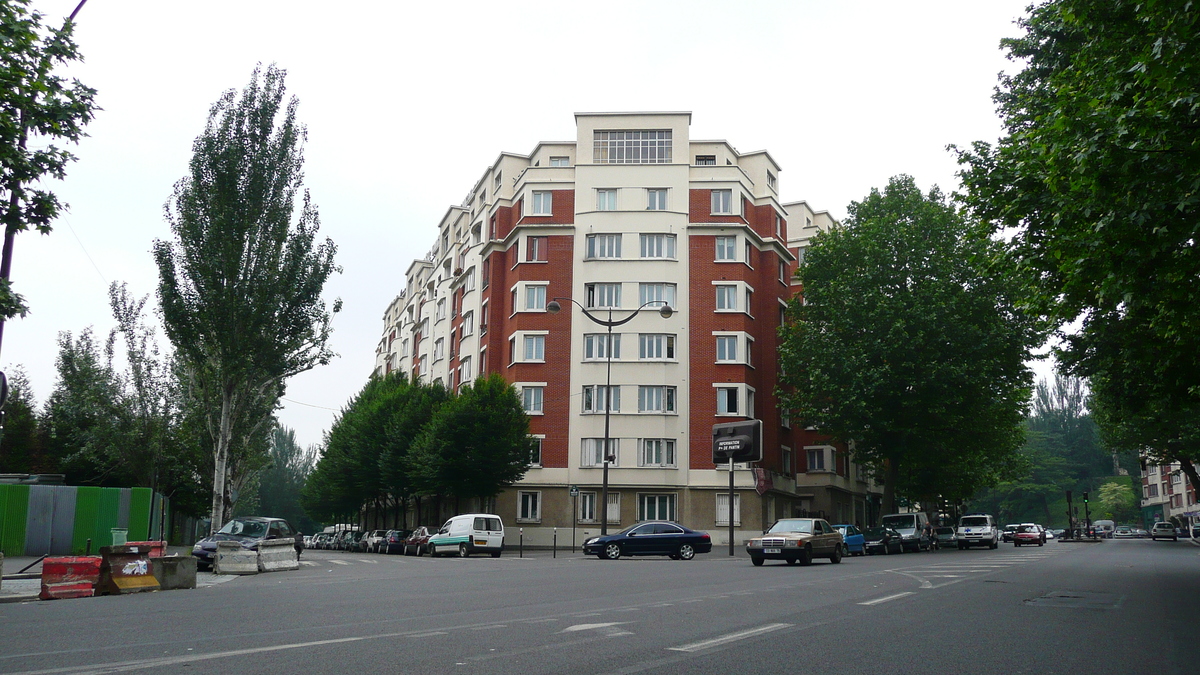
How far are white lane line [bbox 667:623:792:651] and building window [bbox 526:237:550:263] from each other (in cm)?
4505

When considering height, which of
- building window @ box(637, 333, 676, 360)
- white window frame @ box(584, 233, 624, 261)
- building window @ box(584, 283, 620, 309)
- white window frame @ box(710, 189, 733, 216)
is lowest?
building window @ box(637, 333, 676, 360)

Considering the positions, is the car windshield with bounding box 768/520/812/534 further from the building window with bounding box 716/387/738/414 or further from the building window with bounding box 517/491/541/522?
the building window with bounding box 517/491/541/522

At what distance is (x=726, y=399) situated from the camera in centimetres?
5178

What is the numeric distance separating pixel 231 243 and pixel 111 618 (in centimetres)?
2515

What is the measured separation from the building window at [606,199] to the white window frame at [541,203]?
9.59ft

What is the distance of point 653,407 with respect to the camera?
51094 millimetres

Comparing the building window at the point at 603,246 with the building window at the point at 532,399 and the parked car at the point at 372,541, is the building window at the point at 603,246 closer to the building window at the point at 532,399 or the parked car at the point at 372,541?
the building window at the point at 532,399

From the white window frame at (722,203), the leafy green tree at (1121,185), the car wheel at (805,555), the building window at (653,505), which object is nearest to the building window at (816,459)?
the building window at (653,505)

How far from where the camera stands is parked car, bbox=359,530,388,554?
178 ft

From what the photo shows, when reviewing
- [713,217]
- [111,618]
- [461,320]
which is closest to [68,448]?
[461,320]

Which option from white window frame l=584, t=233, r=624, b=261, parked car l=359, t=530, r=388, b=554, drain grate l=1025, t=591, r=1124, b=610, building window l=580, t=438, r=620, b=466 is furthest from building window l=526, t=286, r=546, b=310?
drain grate l=1025, t=591, r=1124, b=610

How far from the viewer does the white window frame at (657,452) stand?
50688mm

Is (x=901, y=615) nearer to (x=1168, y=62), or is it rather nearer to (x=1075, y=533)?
(x=1168, y=62)

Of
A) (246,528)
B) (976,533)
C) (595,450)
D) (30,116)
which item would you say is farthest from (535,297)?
(30,116)
